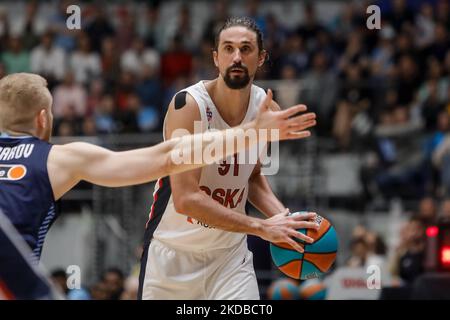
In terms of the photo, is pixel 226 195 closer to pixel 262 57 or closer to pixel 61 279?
pixel 262 57

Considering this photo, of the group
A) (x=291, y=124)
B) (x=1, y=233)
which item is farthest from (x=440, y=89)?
(x=1, y=233)

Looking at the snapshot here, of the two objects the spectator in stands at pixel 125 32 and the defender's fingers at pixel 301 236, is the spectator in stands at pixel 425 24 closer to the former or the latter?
the spectator in stands at pixel 125 32

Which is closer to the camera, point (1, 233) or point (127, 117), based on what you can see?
point (1, 233)

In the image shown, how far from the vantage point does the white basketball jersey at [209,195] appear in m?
6.64

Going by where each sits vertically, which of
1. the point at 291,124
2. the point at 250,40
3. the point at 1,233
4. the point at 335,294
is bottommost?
the point at 335,294

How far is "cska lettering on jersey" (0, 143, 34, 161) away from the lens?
498 cm

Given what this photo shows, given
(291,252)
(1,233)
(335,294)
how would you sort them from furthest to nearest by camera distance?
(335,294)
(291,252)
(1,233)

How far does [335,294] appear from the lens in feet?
33.7

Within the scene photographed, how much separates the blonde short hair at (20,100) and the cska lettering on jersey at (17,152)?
5.6 inches

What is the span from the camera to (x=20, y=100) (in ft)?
16.6

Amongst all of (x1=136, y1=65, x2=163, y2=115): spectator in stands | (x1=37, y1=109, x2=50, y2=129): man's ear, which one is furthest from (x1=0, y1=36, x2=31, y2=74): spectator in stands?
(x1=37, y1=109, x2=50, y2=129): man's ear

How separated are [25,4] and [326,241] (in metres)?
13.4

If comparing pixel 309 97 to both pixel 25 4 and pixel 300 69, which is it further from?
pixel 25 4

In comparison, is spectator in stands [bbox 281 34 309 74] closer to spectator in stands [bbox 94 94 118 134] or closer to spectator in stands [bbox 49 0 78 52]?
spectator in stands [bbox 94 94 118 134]
